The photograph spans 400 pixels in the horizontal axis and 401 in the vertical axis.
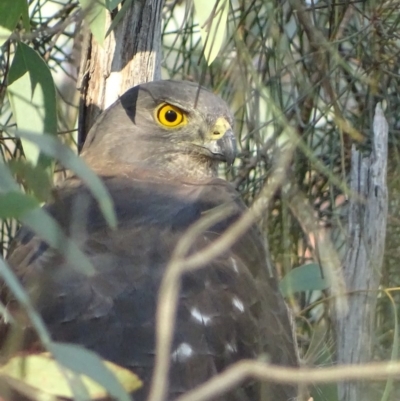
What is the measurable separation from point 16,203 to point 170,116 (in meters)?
2.07

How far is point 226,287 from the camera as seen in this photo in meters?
2.43

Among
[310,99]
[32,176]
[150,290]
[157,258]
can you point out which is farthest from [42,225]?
[310,99]

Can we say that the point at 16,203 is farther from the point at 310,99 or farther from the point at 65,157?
the point at 310,99

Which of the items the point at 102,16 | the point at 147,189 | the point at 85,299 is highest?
the point at 102,16

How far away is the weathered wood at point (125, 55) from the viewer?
2955 millimetres

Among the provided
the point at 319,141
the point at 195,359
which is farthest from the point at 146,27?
the point at 195,359

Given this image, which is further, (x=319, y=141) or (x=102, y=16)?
(x=319, y=141)

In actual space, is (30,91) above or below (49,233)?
above

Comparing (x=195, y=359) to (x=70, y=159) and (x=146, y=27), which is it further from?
(x=146, y=27)

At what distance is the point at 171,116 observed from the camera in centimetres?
334

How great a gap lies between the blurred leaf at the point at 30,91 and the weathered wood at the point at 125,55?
0.41 metres

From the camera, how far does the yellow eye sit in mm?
3283

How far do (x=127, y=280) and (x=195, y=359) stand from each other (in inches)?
11.9

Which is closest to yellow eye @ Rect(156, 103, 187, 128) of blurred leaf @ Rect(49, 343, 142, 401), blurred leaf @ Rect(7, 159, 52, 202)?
blurred leaf @ Rect(7, 159, 52, 202)
